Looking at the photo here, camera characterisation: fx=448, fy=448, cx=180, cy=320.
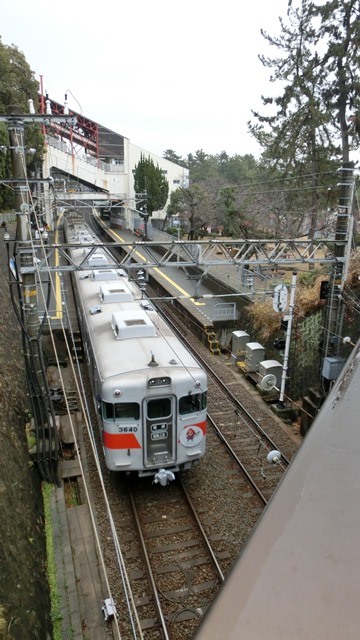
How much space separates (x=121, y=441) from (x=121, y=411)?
546 millimetres

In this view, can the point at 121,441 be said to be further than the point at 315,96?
No

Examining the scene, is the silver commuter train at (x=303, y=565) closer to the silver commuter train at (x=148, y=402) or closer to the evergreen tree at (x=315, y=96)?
the silver commuter train at (x=148, y=402)

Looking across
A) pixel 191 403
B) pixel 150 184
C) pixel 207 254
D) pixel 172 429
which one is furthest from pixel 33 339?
pixel 150 184

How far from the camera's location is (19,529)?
632 centimetres

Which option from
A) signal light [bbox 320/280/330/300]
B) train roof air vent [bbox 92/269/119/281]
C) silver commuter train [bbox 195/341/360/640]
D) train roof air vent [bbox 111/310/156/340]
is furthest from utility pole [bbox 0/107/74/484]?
silver commuter train [bbox 195/341/360/640]

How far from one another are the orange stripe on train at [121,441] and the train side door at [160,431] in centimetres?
19

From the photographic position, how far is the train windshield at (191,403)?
792 centimetres

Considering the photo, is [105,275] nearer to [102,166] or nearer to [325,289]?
[325,289]

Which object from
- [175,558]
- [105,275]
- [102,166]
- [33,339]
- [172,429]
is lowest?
[175,558]

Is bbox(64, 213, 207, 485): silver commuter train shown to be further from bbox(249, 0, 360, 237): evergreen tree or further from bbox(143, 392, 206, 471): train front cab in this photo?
bbox(249, 0, 360, 237): evergreen tree

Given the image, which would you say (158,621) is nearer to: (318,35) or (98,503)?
(98,503)

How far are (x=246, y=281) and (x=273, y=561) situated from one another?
1736cm

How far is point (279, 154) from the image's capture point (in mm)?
19156

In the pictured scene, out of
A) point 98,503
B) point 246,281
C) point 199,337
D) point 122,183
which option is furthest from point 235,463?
point 122,183
